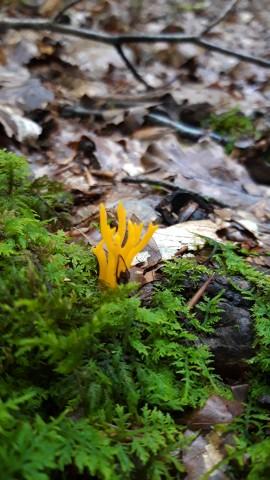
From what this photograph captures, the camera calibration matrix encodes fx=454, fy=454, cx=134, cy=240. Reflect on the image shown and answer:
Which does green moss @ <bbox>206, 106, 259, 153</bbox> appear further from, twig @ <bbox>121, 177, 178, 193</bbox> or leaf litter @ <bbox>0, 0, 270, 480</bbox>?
twig @ <bbox>121, 177, 178, 193</bbox>

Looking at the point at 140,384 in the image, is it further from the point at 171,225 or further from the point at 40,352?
the point at 171,225

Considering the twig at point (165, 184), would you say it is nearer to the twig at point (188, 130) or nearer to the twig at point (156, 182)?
the twig at point (156, 182)

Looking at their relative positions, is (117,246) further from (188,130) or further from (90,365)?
(188,130)

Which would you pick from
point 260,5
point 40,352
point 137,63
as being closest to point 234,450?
point 40,352

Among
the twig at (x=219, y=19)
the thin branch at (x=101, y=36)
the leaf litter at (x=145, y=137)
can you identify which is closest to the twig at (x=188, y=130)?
the leaf litter at (x=145, y=137)

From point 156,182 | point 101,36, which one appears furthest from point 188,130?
point 101,36

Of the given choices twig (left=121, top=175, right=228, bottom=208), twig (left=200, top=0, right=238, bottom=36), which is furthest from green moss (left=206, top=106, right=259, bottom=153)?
twig (left=121, top=175, right=228, bottom=208)
